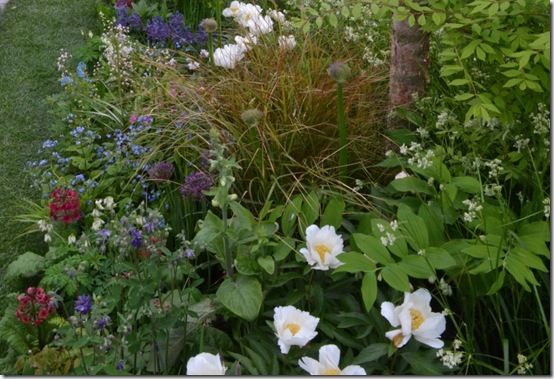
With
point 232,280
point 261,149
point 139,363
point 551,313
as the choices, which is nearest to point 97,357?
point 139,363

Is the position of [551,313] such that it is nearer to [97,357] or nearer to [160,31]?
[97,357]

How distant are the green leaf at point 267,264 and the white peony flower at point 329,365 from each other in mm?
354

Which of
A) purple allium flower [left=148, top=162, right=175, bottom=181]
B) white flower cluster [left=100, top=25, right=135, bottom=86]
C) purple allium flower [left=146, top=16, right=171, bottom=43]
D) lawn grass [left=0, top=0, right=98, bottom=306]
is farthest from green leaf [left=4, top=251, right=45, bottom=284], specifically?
purple allium flower [left=146, top=16, right=171, bottom=43]

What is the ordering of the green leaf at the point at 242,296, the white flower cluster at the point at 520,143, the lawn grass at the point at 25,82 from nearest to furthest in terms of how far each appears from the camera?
the green leaf at the point at 242,296, the white flower cluster at the point at 520,143, the lawn grass at the point at 25,82

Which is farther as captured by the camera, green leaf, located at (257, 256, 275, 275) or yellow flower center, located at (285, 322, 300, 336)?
green leaf, located at (257, 256, 275, 275)

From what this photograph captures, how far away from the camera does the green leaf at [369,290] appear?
2059 mm

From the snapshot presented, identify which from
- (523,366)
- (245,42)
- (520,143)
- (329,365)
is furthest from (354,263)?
(245,42)

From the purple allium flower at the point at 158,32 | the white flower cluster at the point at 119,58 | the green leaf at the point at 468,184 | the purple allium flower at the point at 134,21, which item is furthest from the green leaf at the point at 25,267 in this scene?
the purple allium flower at the point at 134,21

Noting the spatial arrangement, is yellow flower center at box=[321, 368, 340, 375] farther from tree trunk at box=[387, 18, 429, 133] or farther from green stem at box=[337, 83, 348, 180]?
tree trunk at box=[387, 18, 429, 133]

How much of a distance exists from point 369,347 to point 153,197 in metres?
1.40

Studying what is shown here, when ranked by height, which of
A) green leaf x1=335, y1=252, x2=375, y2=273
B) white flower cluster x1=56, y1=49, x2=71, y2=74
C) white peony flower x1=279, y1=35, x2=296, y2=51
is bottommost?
white flower cluster x1=56, y1=49, x2=71, y2=74

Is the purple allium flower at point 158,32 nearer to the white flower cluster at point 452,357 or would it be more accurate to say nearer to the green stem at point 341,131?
the green stem at point 341,131

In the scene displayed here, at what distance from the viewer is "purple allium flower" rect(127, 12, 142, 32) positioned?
197 inches

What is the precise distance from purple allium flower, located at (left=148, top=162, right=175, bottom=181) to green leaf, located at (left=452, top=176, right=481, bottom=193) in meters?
1.34
